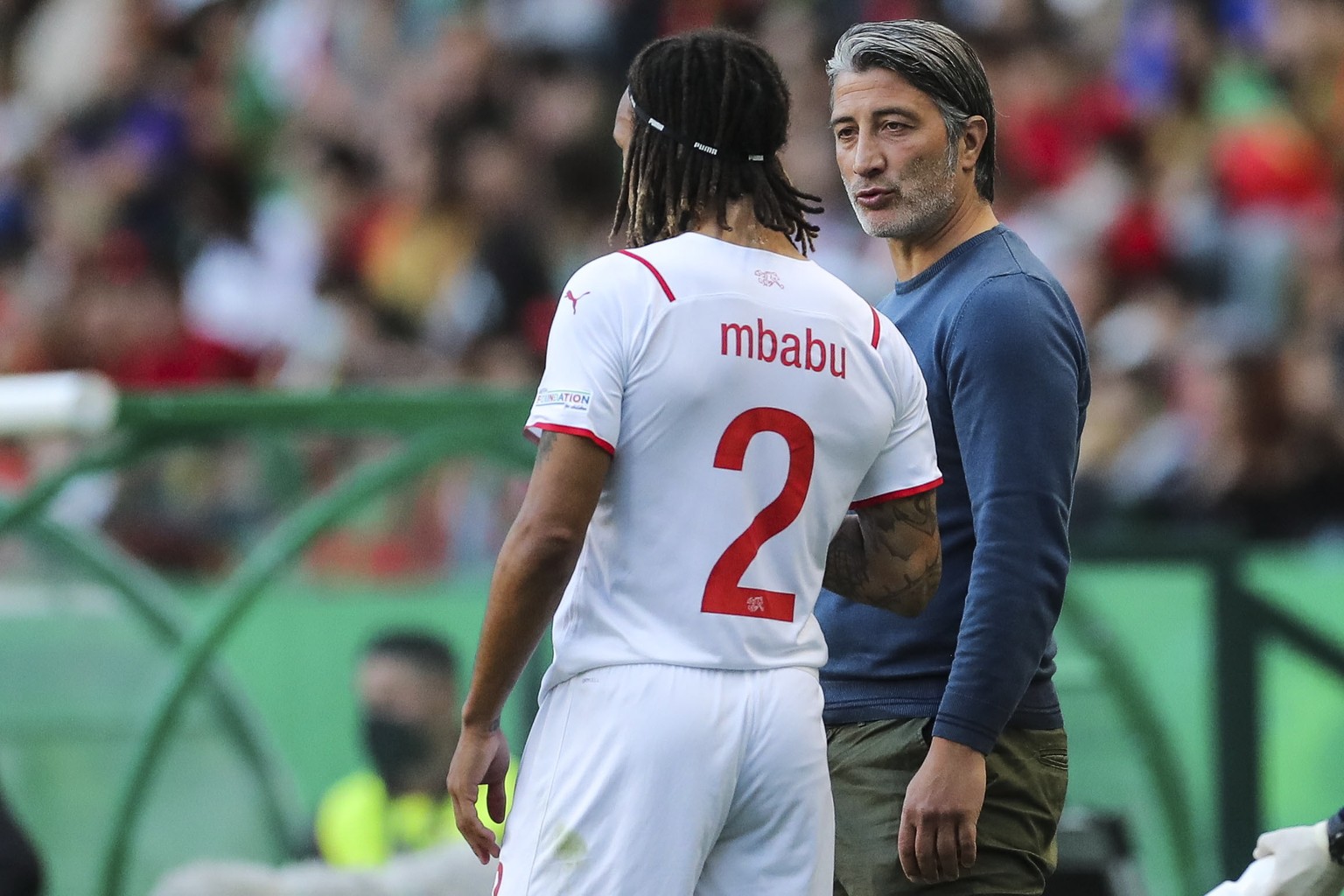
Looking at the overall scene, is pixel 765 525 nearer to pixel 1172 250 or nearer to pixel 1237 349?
pixel 1237 349

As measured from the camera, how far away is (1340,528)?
6.73 meters

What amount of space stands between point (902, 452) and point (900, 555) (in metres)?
0.16

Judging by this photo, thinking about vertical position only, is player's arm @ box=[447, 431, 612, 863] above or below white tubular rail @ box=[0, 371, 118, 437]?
below

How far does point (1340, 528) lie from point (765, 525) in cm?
476

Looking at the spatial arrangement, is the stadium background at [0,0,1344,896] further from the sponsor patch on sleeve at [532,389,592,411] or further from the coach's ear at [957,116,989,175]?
the sponsor patch on sleeve at [532,389,592,411]

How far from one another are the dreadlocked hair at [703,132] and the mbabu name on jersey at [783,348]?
0.62 ft

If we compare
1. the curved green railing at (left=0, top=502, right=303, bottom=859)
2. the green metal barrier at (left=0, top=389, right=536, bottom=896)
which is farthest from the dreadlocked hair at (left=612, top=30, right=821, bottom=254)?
the curved green railing at (left=0, top=502, right=303, bottom=859)

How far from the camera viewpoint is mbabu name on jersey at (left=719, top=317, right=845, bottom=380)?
2559mm

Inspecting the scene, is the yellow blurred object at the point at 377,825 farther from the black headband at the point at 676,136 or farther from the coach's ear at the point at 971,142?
the black headband at the point at 676,136

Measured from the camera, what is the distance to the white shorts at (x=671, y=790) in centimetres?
→ 247

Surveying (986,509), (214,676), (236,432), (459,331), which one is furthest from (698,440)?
(459,331)

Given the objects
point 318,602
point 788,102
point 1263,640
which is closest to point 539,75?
point 318,602

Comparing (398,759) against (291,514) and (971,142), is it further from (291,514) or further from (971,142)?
(971,142)

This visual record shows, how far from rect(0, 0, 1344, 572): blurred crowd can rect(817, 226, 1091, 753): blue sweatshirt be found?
3.65 metres
